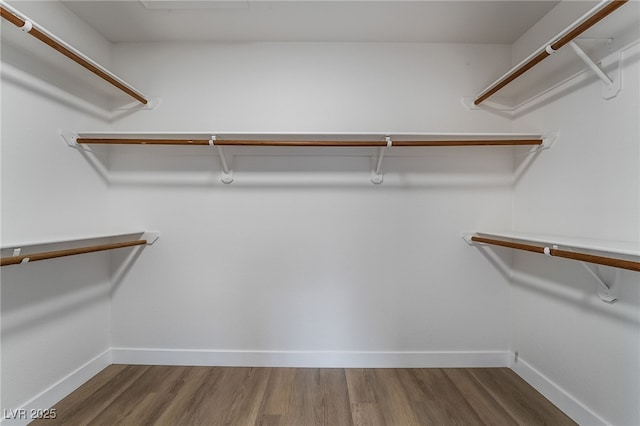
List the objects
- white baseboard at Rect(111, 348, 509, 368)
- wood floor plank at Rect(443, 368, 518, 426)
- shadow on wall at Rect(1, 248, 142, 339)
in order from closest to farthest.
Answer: shadow on wall at Rect(1, 248, 142, 339)
wood floor plank at Rect(443, 368, 518, 426)
white baseboard at Rect(111, 348, 509, 368)

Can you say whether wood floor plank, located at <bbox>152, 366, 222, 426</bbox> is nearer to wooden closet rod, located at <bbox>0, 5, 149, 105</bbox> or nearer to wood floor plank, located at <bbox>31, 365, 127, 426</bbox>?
wood floor plank, located at <bbox>31, 365, 127, 426</bbox>

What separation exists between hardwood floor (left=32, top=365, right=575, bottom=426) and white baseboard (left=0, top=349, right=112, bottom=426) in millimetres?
40

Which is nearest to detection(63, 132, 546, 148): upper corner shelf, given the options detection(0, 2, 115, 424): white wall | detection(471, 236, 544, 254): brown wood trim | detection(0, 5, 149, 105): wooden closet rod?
detection(0, 2, 115, 424): white wall

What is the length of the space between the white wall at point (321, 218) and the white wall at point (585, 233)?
0.21m

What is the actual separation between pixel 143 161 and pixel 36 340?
3.68 ft

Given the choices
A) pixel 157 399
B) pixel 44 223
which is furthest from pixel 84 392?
pixel 44 223

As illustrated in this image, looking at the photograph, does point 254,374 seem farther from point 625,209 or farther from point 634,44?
point 634,44

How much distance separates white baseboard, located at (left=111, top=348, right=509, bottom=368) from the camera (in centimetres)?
177

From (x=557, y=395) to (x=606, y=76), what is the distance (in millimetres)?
1608

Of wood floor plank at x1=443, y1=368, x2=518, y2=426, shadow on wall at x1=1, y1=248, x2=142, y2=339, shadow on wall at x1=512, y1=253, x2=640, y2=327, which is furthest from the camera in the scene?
wood floor plank at x1=443, y1=368, x2=518, y2=426

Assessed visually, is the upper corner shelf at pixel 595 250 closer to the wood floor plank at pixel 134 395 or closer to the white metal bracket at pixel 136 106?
the wood floor plank at pixel 134 395

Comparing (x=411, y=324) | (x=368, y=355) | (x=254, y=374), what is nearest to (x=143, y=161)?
(x=254, y=374)

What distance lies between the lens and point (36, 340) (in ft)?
4.42

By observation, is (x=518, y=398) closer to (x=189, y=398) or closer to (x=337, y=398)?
(x=337, y=398)
